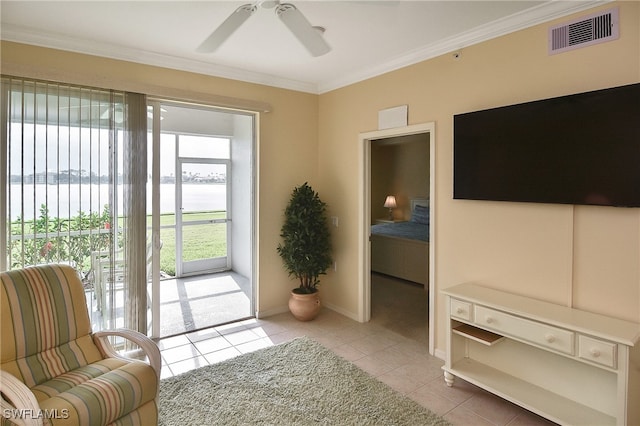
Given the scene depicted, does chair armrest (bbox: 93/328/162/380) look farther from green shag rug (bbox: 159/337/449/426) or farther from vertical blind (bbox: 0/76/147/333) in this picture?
vertical blind (bbox: 0/76/147/333)

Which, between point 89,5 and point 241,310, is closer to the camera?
point 89,5

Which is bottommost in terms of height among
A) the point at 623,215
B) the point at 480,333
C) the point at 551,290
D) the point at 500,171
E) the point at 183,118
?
the point at 480,333

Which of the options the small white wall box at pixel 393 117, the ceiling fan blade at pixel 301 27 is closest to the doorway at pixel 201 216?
the small white wall box at pixel 393 117

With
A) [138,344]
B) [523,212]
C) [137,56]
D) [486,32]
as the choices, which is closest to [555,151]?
[523,212]

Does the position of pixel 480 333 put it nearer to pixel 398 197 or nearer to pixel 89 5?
pixel 89 5

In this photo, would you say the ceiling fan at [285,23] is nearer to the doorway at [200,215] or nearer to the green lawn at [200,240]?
the doorway at [200,215]

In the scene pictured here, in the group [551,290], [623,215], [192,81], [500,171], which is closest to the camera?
[623,215]

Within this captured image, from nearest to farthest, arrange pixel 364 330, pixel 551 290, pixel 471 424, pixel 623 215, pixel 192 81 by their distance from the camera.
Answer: pixel 623 215
pixel 471 424
pixel 551 290
pixel 192 81
pixel 364 330

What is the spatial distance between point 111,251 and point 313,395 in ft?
6.96

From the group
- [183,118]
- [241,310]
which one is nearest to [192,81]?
[183,118]

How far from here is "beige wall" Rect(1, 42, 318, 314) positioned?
3.35 metres

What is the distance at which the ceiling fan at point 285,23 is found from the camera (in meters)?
1.89

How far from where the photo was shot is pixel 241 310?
14.2 feet

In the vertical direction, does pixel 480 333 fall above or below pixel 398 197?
below
